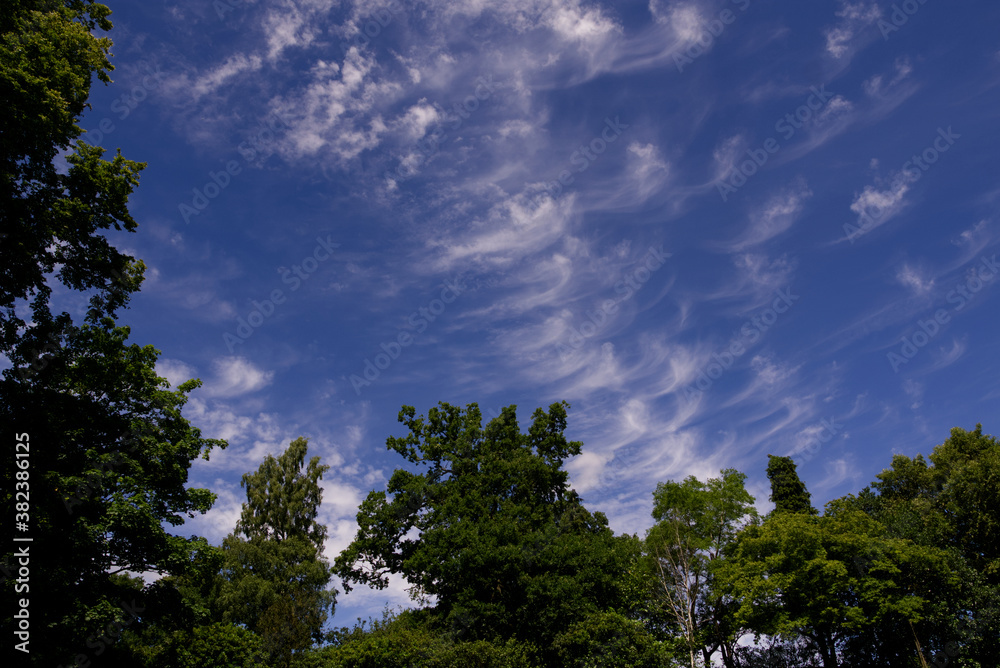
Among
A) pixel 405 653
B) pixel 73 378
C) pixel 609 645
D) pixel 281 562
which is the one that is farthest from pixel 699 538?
pixel 73 378

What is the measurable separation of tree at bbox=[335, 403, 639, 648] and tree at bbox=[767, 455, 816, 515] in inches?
488

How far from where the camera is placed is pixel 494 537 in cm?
2922

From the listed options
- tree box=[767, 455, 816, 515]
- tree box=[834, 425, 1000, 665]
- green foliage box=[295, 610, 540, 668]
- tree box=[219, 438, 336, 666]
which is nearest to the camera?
green foliage box=[295, 610, 540, 668]

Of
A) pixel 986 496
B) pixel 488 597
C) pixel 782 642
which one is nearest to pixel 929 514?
pixel 986 496

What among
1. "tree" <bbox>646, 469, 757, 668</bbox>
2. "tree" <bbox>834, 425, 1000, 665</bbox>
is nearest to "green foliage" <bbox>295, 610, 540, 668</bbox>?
"tree" <bbox>646, 469, 757, 668</bbox>

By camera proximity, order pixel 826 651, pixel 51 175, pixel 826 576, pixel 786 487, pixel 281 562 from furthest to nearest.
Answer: pixel 786 487 → pixel 281 562 → pixel 826 651 → pixel 826 576 → pixel 51 175

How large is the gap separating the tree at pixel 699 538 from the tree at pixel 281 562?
20953 millimetres

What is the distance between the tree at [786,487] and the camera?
1594 inches

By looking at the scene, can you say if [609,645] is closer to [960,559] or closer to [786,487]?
[960,559]

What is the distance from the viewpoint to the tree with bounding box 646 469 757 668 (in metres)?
32.2

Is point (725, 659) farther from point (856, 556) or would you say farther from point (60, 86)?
point (60, 86)

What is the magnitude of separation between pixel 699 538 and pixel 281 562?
86.7 ft

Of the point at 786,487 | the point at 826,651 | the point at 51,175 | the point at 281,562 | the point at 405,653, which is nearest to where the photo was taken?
the point at 51,175

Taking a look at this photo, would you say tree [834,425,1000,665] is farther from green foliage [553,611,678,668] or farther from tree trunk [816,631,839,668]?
green foliage [553,611,678,668]
